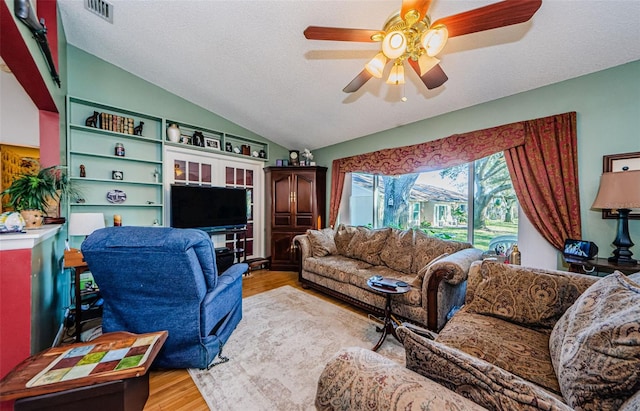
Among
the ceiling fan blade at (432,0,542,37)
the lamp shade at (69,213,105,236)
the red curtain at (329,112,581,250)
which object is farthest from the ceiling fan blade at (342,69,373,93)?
the lamp shade at (69,213,105,236)

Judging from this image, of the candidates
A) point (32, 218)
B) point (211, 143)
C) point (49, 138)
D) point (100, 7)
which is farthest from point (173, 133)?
point (32, 218)

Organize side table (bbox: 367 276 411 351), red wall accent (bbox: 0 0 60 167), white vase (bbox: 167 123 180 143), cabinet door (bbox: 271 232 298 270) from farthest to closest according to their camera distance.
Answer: cabinet door (bbox: 271 232 298 270) < white vase (bbox: 167 123 180 143) < side table (bbox: 367 276 411 351) < red wall accent (bbox: 0 0 60 167)

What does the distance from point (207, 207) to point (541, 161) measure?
175 inches

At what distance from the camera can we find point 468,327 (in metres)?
1.48

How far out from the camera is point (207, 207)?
3.87 meters

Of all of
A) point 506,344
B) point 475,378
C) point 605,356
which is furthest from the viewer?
point 506,344

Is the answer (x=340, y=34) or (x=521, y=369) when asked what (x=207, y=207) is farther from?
(x=521, y=369)

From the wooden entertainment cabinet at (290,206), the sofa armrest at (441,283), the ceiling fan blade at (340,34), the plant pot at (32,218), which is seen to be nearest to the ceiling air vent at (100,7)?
the plant pot at (32,218)

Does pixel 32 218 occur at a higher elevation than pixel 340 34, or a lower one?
lower

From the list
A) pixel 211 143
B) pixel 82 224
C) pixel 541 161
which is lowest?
pixel 82 224

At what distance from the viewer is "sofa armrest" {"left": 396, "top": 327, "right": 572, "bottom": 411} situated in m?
0.53

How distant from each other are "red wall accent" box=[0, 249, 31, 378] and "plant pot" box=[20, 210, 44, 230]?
1.61ft

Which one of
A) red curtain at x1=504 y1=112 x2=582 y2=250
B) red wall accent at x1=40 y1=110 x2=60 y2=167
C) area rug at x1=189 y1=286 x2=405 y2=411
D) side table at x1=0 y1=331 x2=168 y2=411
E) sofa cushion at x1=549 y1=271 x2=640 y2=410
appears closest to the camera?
sofa cushion at x1=549 y1=271 x2=640 y2=410

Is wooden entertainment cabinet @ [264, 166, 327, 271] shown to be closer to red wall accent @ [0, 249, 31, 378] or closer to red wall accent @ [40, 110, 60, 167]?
red wall accent @ [40, 110, 60, 167]
